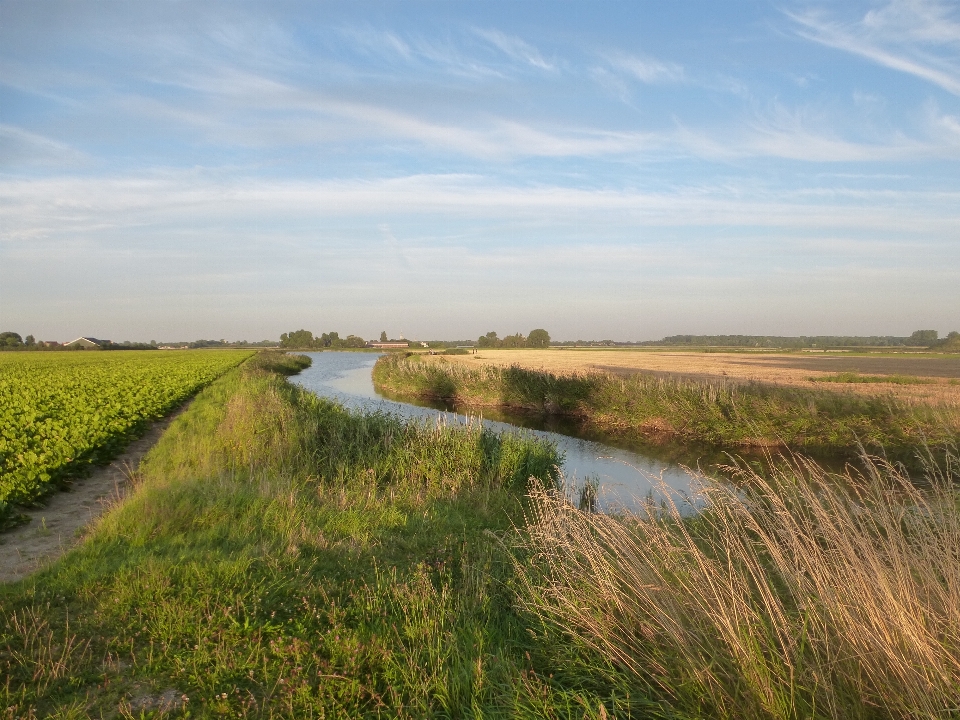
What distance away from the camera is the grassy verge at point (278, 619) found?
13.5 feet

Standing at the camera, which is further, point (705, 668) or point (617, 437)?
point (617, 437)

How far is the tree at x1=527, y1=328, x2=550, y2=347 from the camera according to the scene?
182375 millimetres

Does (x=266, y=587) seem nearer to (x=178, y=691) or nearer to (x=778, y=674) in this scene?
(x=178, y=691)

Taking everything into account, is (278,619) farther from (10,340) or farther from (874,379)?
(10,340)

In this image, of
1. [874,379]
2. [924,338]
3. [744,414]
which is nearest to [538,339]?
[924,338]

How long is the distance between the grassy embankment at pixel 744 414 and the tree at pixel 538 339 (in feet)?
489

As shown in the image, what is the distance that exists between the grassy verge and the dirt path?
53cm

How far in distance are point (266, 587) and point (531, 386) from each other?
28.3 metres

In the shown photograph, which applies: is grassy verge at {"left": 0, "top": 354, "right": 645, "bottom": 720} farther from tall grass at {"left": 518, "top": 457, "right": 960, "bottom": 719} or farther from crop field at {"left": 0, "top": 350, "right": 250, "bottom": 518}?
crop field at {"left": 0, "top": 350, "right": 250, "bottom": 518}

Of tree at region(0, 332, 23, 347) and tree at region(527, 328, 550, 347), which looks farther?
tree at region(527, 328, 550, 347)

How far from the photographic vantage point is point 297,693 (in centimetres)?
415

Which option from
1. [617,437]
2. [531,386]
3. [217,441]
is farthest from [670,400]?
[217,441]

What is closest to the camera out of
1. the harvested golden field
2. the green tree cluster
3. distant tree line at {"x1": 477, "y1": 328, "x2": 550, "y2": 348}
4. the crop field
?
the crop field

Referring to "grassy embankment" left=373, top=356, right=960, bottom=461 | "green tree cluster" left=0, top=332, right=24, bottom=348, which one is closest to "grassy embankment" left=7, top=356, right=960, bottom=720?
"grassy embankment" left=373, top=356, right=960, bottom=461
